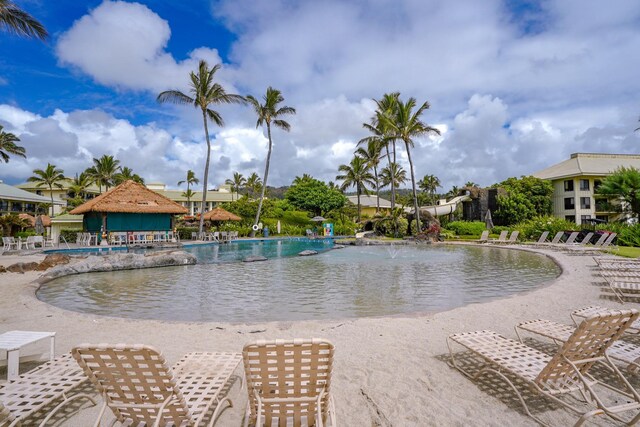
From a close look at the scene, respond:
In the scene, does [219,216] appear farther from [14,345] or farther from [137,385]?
[137,385]

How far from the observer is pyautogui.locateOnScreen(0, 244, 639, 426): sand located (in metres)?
2.86

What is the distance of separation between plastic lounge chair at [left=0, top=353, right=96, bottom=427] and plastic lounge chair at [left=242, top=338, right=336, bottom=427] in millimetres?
1430

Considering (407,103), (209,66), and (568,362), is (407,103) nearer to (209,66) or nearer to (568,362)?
(209,66)

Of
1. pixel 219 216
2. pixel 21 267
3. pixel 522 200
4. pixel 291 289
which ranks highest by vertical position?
pixel 522 200

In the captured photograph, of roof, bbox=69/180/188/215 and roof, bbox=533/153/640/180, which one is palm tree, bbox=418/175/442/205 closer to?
roof, bbox=533/153/640/180

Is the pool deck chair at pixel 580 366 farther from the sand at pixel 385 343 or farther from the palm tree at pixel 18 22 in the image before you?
the palm tree at pixel 18 22

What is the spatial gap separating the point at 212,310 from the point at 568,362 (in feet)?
19.7

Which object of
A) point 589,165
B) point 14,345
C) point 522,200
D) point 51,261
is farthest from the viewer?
point 589,165

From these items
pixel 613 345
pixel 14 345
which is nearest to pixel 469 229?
pixel 613 345

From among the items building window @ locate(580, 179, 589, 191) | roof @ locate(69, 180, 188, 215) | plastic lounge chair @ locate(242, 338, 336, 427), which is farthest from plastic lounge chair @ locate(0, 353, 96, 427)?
building window @ locate(580, 179, 589, 191)

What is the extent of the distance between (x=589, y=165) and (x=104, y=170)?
54.9 meters

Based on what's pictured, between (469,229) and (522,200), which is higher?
(522,200)

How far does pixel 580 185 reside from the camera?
34.2 meters

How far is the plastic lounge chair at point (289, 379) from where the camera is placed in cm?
214
